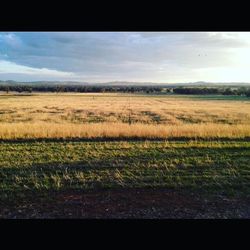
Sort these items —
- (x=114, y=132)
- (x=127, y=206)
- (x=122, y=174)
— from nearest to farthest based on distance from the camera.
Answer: (x=127, y=206)
(x=122, y=174)
(x=114, y=132)

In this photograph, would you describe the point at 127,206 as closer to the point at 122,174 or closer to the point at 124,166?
the point at 122,174

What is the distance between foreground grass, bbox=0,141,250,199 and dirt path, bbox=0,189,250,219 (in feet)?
2.19

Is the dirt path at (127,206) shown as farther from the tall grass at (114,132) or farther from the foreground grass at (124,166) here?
the tall grass at (114,132)

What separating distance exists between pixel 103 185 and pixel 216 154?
19.8 ft

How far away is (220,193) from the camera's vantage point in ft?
27.1

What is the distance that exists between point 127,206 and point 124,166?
12.1ft

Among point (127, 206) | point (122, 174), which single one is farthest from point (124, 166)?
point (127, 206)

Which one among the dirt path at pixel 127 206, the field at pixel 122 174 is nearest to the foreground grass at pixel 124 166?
the field at pixel 122 174

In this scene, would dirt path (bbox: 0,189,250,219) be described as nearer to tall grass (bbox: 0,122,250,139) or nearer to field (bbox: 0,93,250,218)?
field (bbox: 0,93,250,218)

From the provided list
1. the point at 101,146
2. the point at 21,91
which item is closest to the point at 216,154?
the point at 101,146

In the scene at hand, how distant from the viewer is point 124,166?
1094 cm

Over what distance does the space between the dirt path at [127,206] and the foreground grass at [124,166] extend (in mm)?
668

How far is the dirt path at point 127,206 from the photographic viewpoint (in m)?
6.81

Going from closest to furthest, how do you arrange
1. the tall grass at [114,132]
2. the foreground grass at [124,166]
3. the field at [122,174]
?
the field at [122,174], the foreground grass at [124,166], the tall grass at [114,132]
